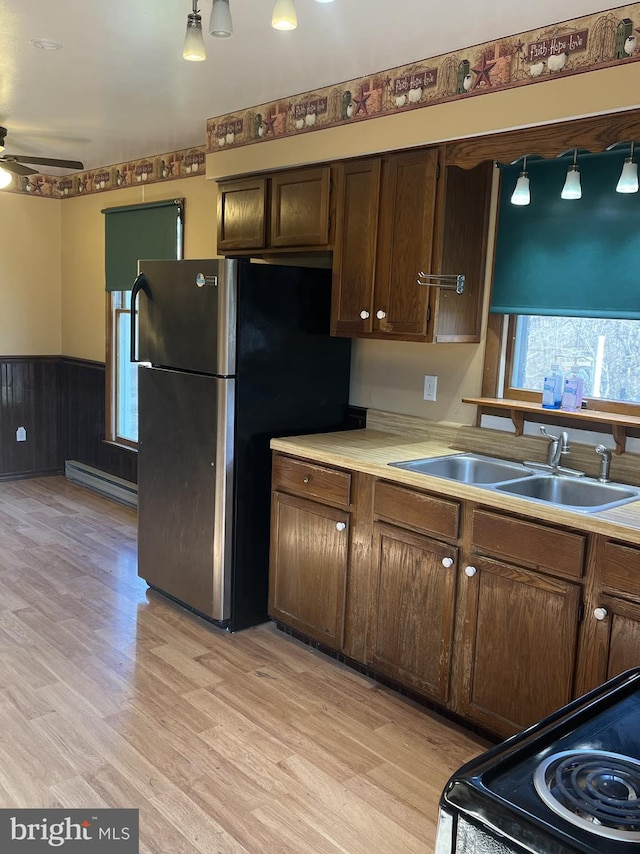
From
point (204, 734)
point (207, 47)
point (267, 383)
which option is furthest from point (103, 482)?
point (207, 47)

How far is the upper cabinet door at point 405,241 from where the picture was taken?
2.98 metres

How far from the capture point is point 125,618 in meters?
3.61

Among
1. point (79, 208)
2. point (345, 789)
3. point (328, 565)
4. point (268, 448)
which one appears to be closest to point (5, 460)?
point (79, 208)

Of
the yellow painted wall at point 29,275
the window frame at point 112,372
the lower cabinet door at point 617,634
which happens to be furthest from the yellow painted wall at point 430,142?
the yellow painted wall at point 29,275

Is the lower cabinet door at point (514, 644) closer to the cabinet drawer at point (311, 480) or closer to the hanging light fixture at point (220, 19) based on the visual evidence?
the cabinet drawer at point (311, 480)

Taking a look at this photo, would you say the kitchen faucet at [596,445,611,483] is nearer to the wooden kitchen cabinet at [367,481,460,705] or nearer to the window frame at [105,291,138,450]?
the wooden kitchen cabinet at [367,481,460,705]

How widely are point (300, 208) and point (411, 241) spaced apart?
730 mm

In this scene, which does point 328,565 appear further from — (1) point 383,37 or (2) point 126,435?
(2) point 126,435

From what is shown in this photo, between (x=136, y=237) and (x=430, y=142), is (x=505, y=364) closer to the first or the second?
(x=430, y=142)

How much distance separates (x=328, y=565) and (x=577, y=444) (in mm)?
1117

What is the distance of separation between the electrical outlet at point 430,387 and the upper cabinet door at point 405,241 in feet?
1.16

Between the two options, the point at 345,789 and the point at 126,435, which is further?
the point at 126,435

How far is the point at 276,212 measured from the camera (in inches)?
145

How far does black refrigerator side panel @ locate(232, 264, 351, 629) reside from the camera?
331 cm
